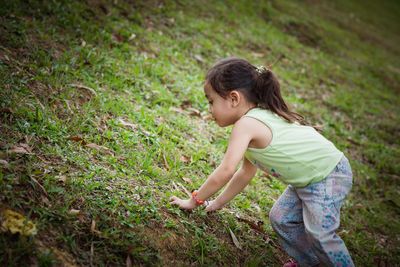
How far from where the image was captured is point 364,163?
5195 mm

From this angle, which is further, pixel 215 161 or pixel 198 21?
pixel 198 21

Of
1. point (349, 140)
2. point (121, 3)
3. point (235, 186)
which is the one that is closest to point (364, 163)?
point (349, 140)

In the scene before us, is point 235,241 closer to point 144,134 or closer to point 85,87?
point 144,134

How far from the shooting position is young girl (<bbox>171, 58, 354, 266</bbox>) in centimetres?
247

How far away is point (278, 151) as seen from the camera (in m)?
2.56

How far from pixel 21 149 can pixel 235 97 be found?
1566 mm

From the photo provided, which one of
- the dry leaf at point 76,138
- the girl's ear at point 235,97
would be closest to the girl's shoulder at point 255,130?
the girl's ear at point 235,97

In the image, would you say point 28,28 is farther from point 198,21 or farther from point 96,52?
point 198,21

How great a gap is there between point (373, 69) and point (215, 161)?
7.08m

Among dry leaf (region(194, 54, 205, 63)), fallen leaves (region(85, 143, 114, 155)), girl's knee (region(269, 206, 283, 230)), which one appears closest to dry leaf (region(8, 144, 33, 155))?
fallen leaves (region(85, 143, 114, 155))

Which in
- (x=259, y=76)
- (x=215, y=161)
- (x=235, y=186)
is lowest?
(x=215, y=161)

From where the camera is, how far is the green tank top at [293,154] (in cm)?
256

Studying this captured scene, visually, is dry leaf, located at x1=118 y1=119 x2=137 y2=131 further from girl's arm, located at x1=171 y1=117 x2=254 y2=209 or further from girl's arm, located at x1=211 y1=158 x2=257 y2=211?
girl's arm, located at x1=171 y1=117 x2=254 y2=209

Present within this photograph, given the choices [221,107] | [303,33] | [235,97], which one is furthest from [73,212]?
[303,33]
